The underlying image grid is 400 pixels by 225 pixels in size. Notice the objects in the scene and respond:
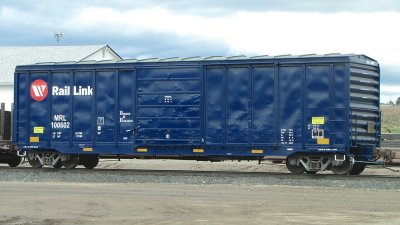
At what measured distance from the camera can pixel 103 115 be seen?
2202 centimetres

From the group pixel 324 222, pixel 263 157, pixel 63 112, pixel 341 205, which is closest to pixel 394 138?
pixel 263 157

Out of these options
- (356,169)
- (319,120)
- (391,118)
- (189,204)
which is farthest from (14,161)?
(391,118)

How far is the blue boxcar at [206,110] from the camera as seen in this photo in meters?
19.8

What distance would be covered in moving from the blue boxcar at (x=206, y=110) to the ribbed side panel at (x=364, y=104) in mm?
35

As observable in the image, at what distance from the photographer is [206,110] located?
20906 mm

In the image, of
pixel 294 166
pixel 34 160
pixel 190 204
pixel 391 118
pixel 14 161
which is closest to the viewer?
pixel 190 204

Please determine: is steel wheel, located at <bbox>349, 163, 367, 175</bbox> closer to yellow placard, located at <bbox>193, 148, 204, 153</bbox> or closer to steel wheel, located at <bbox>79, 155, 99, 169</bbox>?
yellow placard, located at <bbox>193, 148, 204, 153</bbox>

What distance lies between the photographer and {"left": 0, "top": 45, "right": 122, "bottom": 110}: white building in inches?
2041

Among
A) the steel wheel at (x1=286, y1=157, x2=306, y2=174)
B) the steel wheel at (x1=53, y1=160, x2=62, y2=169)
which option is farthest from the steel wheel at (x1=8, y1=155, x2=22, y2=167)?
the steel wheel at (x1=286, y1=157, x2=306, y2=174)

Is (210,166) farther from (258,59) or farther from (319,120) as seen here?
(319,120)

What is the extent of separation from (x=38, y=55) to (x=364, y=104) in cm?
4008

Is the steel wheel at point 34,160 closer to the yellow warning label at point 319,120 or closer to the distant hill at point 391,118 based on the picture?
the yellow warning label at point 319,120

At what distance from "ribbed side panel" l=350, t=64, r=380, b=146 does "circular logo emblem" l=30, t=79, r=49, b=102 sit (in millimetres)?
10452

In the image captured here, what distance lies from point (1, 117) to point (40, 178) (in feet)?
20.8
